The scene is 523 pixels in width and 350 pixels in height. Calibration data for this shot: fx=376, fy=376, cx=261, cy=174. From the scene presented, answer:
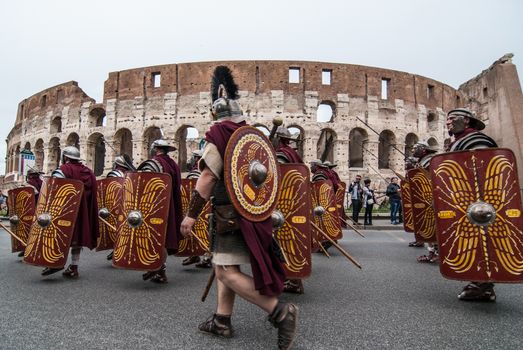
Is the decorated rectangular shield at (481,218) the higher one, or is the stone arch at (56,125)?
the stone arch at (56,125)

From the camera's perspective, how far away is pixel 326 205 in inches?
234

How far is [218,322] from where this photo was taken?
256 centimetres

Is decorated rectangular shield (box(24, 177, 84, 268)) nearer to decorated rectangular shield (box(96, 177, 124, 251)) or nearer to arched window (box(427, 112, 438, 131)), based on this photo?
decorated rectangular shield (box(96, 177, 124, 251))

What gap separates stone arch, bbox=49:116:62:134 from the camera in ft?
86.8

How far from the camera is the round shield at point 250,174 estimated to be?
239 centimetres

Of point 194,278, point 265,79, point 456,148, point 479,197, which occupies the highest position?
point 265,79

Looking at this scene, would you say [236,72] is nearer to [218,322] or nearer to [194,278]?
[194,278]

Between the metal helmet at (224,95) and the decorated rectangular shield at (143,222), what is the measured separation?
57.7 inches

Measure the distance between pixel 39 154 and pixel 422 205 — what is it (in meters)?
29.4

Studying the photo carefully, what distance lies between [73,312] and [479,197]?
3512mm

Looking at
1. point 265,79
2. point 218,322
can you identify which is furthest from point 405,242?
point 265,79

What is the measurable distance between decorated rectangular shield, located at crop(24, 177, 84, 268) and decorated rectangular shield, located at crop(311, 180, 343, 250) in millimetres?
3307

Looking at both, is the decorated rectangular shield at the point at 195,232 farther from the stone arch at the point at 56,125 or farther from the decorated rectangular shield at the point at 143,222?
the stone arch at the point at 56,125

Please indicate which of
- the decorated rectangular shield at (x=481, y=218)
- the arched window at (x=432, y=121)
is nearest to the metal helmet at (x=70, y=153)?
the decorated rectangular shield at (x=481, y=218)
